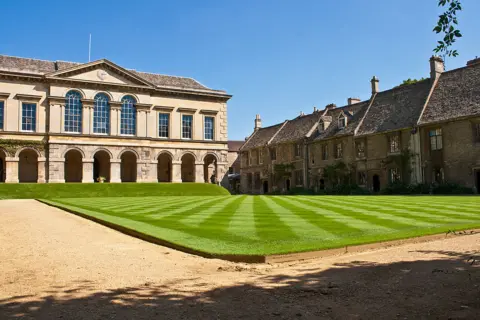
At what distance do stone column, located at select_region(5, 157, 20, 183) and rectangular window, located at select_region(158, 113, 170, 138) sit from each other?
1364 cm

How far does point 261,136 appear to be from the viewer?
57.7 metres

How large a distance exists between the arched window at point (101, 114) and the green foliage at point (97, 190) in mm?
7145

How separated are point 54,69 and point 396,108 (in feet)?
112

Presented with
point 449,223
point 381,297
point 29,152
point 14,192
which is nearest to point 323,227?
point 449,223

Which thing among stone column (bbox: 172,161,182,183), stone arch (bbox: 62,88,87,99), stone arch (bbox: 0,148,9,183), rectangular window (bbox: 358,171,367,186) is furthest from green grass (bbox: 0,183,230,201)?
rectangular window (bbox: 358,171,367,186)

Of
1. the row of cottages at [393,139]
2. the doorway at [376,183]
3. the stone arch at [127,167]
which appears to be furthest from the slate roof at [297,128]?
the stone arch at [127,167]

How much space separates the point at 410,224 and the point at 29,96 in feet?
119

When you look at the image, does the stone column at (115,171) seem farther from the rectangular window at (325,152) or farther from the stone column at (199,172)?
the rectangular window at (325,152)

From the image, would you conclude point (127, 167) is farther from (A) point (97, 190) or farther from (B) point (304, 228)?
(B) point (304, 228)

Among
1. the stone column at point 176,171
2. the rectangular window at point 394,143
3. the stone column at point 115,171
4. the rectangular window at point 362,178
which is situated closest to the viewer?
the rectangular window at point 394,143

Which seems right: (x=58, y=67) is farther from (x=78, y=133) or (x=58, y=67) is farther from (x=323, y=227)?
(x=323, y=227)

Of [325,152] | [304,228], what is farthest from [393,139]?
[304,228]

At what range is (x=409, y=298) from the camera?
467 centimetres

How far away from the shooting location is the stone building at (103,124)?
1442 inches
